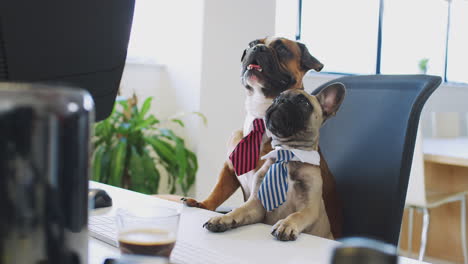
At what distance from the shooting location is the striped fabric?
37.7 inches

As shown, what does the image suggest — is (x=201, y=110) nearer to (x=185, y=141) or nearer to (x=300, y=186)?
(x=185, y=141)

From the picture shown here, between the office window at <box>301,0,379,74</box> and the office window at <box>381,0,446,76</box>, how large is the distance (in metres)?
0.17

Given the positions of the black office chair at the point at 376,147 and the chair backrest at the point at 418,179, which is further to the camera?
the chair backrest at the point at 418,179

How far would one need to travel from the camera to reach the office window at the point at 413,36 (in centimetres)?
522

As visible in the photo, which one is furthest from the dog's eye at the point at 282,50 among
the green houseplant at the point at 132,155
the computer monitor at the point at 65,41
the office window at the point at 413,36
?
the office window at the point at 413,36

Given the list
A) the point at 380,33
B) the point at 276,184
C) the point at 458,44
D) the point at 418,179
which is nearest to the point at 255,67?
the point at 276,184

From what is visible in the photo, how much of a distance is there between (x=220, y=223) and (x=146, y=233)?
306 millimetres

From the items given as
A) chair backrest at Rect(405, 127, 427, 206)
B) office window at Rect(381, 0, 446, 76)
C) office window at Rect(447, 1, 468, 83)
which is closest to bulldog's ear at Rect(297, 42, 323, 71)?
chair backrest at Rect(405, 127, 427, 206)

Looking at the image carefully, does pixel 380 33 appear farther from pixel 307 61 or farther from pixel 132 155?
pixel 307 61

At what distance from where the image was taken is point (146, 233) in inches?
22.5

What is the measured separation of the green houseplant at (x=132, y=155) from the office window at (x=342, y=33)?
2125 mm

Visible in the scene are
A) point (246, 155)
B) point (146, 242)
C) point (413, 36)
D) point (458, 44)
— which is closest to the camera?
point (146, 242)

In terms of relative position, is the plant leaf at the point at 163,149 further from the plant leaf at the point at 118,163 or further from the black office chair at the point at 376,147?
the black office chair at the point at 376,147

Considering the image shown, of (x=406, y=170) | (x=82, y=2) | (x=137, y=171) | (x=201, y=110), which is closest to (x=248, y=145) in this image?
(x=406, y=170)
